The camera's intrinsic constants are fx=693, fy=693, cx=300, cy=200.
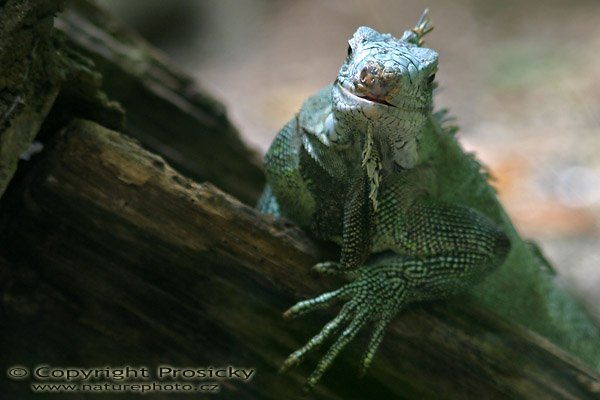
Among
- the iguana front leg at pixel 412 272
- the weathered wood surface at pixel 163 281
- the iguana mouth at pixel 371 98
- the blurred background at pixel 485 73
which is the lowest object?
the weathered wood surface at pixel 163 281

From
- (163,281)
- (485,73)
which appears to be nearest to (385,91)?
(163,281)

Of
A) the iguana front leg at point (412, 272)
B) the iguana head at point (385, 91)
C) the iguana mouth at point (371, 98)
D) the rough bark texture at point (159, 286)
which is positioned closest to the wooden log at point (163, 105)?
the rough bark texture at point (159, 286)

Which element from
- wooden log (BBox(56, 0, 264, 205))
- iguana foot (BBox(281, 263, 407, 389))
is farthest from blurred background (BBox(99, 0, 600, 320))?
iguana foot (BBox(281, 263, 407, 389))

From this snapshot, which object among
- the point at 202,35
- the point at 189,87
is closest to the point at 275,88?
the point at 202,35

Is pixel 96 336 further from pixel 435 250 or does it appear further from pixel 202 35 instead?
pixel 202 35

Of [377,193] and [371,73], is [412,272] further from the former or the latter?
[371,73]

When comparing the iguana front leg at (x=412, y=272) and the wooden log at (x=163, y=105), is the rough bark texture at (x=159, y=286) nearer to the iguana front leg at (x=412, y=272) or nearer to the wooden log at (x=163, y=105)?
the iguana front leg at (x=412, y=272)
